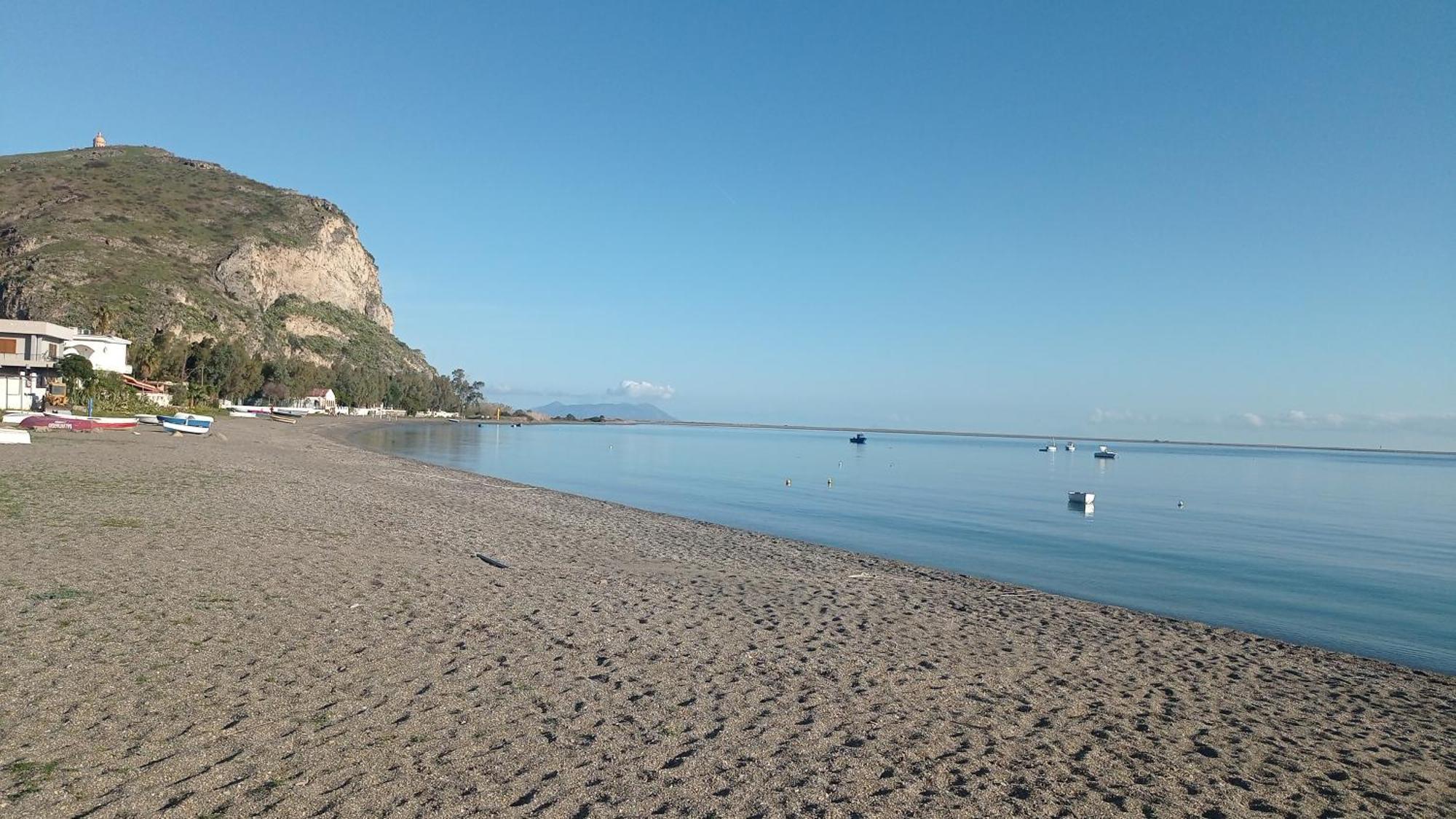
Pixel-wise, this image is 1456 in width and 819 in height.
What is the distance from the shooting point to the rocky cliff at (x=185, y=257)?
8306cm

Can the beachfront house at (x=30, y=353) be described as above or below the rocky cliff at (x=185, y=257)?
below

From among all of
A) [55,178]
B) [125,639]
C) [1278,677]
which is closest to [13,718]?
[125,639]

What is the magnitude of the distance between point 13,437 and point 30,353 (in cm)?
3440

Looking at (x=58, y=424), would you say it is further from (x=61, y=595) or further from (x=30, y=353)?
(x=61, y=595)

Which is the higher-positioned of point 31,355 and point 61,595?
point 31,355

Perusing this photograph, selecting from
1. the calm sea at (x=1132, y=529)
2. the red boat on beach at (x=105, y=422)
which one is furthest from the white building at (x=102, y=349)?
the red boat on beach at (x=105, y=422)

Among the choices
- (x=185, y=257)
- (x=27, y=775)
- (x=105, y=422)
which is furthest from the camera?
(x=185, y=257)

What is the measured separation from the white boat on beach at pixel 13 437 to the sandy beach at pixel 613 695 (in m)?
13.5

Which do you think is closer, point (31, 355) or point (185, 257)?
point (31, 355)

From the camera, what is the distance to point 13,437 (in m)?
23.9

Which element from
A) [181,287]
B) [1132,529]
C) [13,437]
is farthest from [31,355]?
[1132,529]

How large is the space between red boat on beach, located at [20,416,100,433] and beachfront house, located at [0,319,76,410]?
16.8 metres

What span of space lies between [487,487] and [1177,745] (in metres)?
24.3

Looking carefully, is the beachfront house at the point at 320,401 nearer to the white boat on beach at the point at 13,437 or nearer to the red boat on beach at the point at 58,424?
the red boat on beach at the point at 58,424
